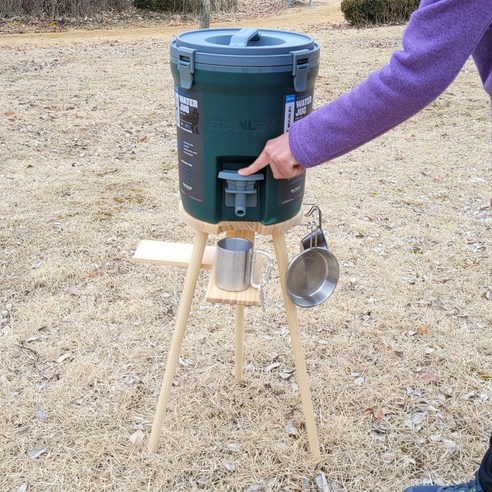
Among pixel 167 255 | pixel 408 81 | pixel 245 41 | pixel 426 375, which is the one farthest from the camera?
pixel 426 375

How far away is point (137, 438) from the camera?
93.4 inches

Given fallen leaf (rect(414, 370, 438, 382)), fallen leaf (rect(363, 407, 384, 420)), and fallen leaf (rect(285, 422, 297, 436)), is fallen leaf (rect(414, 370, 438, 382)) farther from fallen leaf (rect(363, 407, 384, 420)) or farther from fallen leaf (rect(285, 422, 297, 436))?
fallen leaf (rect(285, 422, 297, 436))

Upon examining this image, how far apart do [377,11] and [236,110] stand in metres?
14.6

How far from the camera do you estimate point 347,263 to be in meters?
3.67

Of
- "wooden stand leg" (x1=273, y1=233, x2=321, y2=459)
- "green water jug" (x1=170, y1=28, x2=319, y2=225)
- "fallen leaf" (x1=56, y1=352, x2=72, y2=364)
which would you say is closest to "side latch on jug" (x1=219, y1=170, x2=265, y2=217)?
"green water jug" (x1=170, y1=28, x2=319, y2=225)

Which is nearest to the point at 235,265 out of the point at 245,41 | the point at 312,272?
the point at 312,272

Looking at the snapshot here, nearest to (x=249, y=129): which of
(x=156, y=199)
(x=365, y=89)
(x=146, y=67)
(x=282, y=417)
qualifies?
(x=365, y=89)

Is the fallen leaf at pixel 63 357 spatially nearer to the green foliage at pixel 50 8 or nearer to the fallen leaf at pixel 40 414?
the fallen leaf at pixel 40 414

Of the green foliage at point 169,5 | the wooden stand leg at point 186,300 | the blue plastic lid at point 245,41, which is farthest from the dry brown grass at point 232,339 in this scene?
the green foliage at point 169,5

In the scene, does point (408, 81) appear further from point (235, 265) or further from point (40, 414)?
point (40, 414)

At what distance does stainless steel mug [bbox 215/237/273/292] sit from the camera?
195cm

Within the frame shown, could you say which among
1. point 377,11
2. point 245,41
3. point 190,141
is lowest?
point 377,11

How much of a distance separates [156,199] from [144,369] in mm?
2020

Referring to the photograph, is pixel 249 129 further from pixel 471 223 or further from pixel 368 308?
pixel 471 223
